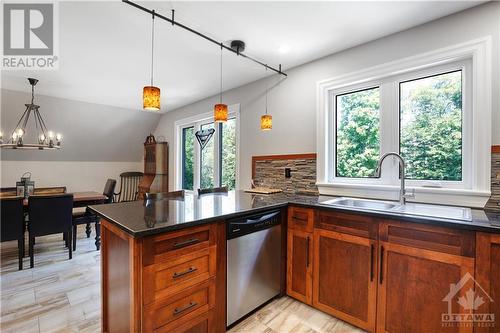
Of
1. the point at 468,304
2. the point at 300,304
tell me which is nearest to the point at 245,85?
the point at 300,304

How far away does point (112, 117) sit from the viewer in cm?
494

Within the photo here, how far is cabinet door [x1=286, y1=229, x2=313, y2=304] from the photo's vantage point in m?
1.97

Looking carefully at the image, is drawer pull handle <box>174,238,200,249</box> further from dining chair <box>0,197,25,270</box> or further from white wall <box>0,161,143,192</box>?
white wall <box>0,161,143,192</box>

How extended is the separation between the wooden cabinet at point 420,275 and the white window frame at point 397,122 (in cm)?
67

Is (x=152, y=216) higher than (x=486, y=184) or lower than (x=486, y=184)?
lower

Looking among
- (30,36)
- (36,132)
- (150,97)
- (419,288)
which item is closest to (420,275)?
(419,288)

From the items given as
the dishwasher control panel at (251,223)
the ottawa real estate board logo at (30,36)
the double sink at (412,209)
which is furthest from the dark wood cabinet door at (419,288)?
the ottawa real estate board logo at (30,36)

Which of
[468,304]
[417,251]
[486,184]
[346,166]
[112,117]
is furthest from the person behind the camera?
[112,117]

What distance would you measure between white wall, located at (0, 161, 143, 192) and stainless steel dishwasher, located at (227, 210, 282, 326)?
5.16 m

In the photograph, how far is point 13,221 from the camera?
8.80ft

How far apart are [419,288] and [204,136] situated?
3642 millimetres

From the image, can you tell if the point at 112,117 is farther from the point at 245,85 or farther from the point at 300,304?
the point at 300,304

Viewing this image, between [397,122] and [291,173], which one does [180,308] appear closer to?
[291,173]

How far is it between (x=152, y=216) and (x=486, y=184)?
230cm
